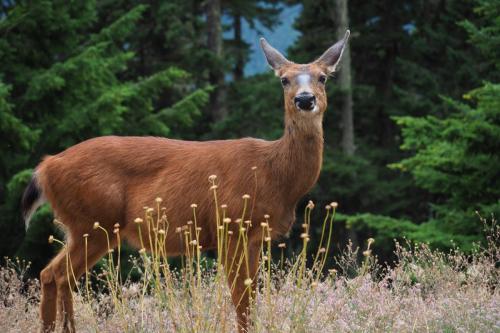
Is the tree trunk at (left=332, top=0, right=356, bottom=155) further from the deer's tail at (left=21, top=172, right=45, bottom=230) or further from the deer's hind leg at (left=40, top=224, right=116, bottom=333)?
the deer's hind leg at (left=40, top=224, right=116, bottom=333)

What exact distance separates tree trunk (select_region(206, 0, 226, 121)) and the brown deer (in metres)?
15.7

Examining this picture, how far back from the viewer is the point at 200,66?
21688 mm

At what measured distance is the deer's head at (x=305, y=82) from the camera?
18.4ft

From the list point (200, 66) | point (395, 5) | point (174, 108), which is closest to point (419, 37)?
point (395, 5)

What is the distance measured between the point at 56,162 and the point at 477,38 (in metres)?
7.05

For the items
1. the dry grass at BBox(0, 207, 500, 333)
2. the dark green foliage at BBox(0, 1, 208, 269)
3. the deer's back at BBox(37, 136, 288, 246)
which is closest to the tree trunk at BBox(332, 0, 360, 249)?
the dark green foliage at BBox(0, 1, 208, 269)

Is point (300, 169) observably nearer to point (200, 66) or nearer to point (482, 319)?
point (482, 319)

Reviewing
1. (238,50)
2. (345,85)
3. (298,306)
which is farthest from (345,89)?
(298,306)

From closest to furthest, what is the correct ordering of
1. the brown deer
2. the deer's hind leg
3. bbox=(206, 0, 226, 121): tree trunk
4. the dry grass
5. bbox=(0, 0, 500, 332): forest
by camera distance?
1. the dry grass
2. bbox=(0, 0, 500, 332): forest
3. the brown deer
4. the deer's hind leg
5. bbox=(206, 0, 226, 121): tree trunk

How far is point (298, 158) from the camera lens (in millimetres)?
5840

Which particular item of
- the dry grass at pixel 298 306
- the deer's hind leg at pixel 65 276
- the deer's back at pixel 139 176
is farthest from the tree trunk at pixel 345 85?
the deer's hind leg at pixel 65 276

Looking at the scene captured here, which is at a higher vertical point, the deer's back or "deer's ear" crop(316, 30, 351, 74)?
"deer's ear" crop(316, 30, 351, 74)

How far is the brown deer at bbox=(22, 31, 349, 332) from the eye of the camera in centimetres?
572

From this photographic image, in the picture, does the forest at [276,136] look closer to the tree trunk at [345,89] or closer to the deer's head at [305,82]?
the tree trunk at [345,89]
